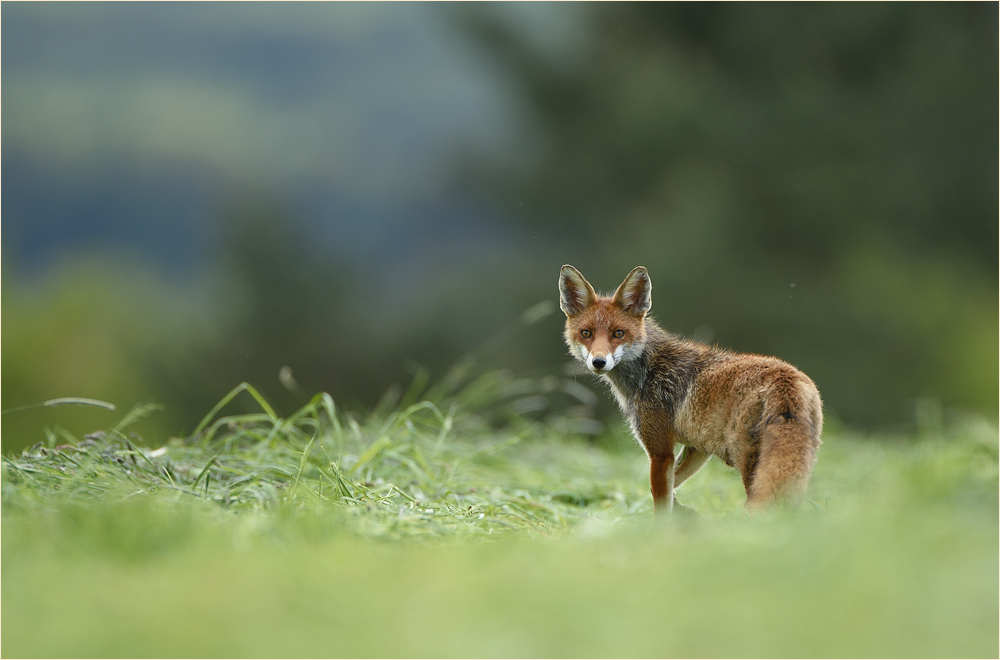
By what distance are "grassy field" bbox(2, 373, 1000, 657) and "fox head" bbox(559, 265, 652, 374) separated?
1.21 metres

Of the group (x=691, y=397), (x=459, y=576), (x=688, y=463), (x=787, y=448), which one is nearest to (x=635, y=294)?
(x=691, y=397)

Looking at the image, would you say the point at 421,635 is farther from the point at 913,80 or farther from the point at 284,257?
the point at 284,257

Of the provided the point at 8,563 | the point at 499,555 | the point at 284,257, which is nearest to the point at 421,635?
the point at 499,555

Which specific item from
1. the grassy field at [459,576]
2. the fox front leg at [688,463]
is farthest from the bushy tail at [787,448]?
the fox front leg at [688,463]

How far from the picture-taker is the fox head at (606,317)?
515cm

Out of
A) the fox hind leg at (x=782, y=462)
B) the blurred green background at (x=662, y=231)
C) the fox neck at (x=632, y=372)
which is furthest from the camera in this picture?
the blurred green background at (x=662, y=231)

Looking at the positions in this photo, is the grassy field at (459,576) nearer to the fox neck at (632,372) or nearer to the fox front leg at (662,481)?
the fox front leg at (662,481)

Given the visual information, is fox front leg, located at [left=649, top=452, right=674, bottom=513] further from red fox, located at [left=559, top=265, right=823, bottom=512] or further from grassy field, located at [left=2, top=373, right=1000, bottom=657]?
grassy field, located at [left=2, top=373, right=1000, bottom=657]

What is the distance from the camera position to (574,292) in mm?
5500

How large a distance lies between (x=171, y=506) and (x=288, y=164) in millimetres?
54777

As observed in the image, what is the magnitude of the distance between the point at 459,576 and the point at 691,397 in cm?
240

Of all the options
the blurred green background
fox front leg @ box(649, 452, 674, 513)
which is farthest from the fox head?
the blurred green background

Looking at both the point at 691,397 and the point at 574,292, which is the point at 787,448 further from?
the point at 574,292

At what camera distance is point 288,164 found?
56.0 metres
